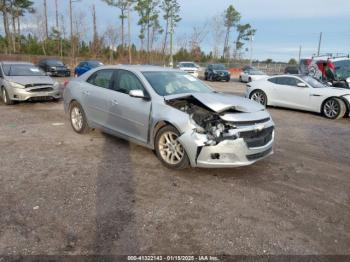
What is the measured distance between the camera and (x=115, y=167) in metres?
5.20

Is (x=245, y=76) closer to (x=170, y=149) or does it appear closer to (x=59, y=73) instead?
(x=59, y=73)

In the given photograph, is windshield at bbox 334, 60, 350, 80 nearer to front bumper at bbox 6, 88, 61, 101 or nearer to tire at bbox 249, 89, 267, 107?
tire at bbox 249, 89, 267, 107

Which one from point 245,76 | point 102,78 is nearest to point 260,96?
point 102,78

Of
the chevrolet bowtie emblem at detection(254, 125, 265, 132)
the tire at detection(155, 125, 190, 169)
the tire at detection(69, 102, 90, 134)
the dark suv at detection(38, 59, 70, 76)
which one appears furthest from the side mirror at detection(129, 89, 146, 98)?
the dark suv at detection(38, 59, 70, 76)

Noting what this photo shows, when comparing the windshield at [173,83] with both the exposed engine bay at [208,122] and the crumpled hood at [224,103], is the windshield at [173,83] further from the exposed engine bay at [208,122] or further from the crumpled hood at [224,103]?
the exposed engine bay at [208,122]

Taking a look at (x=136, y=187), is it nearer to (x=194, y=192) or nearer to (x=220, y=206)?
(x=194, y=192)

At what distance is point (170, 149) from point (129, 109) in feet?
3.77

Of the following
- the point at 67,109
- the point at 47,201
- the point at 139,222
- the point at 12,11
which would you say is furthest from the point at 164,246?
the point at 12,11

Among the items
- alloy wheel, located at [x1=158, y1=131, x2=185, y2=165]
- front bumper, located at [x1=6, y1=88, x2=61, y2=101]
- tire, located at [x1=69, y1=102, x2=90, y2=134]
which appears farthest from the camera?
front bumper, located at [x1=6, y1=88, x2=61, y2=101]

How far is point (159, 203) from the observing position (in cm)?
402

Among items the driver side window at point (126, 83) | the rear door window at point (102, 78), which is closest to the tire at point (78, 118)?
the rear door window at point (102, 78)

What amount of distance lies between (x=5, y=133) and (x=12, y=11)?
46.6m

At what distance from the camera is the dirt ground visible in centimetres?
320

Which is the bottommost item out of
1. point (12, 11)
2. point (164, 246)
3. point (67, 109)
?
point (164, 246)
